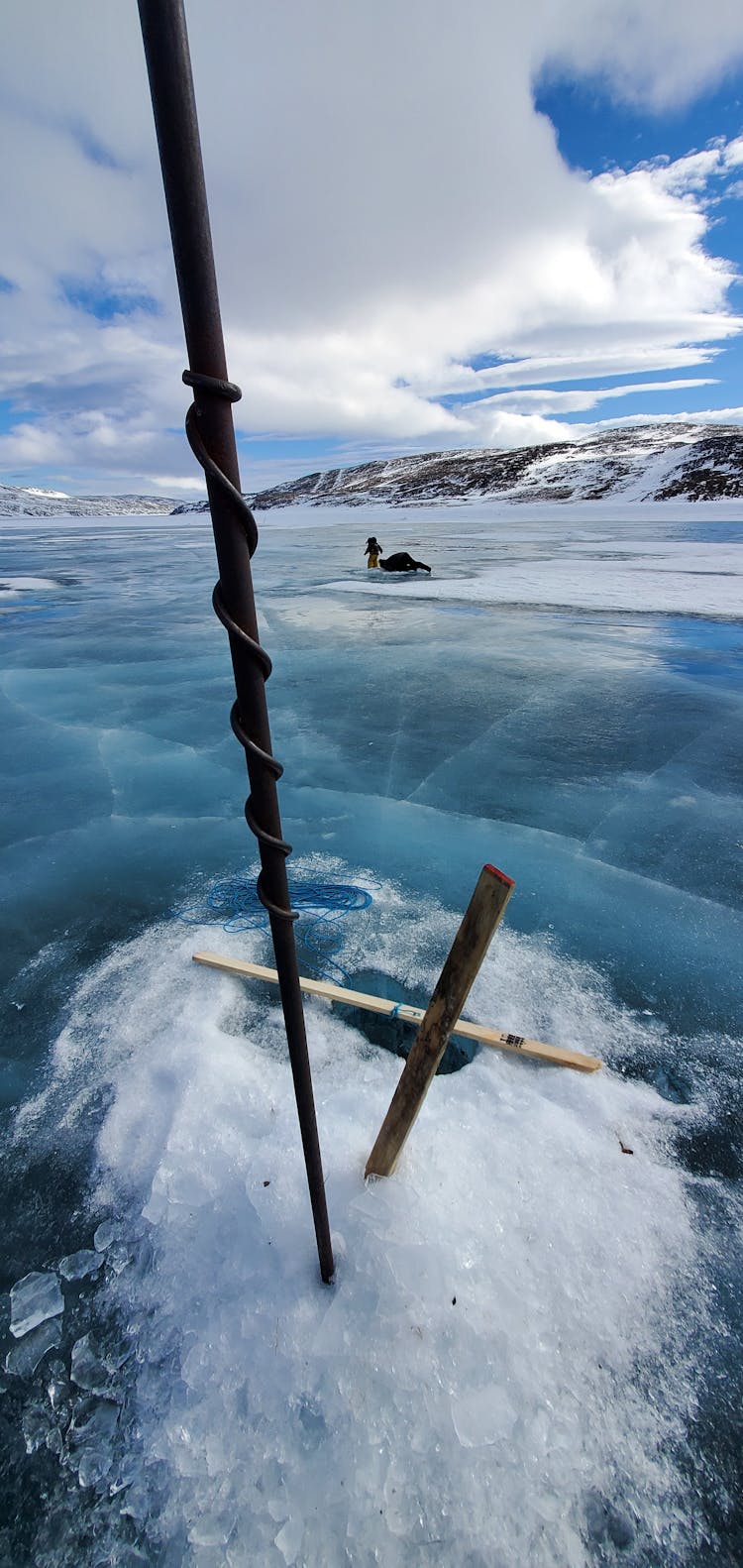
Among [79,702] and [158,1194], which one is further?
[79,702]

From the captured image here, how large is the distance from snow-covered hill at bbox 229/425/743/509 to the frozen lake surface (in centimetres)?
5241

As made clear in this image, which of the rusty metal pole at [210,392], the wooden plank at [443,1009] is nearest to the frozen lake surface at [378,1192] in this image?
the wooden plank at [443,1009]

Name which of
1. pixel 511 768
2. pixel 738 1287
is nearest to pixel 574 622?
pixel 511 768

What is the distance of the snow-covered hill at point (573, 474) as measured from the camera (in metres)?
54.0

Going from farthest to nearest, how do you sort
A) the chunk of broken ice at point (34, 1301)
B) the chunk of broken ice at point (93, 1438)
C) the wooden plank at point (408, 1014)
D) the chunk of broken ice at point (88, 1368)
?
the wooden plank at point (408, 1014), the chunk of broken ice at point (34, 1301), the chunk of broken ice at point (88, 1368), the chunk of broken ice at point (93, 1438)

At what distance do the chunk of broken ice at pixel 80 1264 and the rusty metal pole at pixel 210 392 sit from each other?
171cm

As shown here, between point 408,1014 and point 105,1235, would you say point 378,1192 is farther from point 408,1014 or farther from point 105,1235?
point 105,1235

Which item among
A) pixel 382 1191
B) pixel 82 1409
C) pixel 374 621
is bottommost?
pixel 82 1409

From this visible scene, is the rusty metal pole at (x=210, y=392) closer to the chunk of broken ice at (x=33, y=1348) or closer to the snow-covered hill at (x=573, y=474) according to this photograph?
the chunk of broken ice at (x=33, y=1348)

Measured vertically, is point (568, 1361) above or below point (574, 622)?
below

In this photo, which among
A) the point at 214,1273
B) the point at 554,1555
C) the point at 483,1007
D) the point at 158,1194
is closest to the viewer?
the point at 554,1555

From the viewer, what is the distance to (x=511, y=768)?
18.3ft

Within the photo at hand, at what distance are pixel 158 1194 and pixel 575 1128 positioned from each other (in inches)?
61.9

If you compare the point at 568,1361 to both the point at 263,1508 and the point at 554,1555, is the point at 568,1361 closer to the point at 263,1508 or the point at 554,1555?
the point at 554,1555
